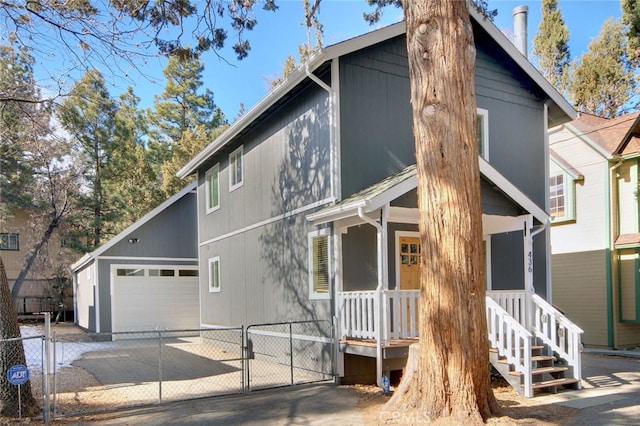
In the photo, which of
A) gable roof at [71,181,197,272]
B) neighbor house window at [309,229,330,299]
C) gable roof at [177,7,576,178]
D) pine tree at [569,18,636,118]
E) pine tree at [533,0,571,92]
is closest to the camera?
gable roof at [177,7,576,178]

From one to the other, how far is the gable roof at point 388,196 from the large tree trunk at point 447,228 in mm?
1763

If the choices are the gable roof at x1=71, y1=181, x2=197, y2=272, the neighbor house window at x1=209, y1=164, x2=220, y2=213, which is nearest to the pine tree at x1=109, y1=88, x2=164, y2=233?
the gable roof at x1=71, y1=181, x2=197, y2=272

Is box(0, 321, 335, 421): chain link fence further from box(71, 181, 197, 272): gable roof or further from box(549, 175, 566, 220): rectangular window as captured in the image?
box(549, 175, 566, 220): rectangular window

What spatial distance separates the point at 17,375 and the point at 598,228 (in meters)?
14.1

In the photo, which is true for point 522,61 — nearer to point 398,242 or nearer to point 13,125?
point 398,242

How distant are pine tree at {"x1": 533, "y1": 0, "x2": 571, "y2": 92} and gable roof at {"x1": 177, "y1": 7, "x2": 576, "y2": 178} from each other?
525 inches

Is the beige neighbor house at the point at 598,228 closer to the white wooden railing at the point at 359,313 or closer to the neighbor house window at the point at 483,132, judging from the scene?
the neighbor house window at the point at 483,132

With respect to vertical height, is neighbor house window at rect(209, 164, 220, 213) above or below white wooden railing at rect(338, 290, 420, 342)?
above

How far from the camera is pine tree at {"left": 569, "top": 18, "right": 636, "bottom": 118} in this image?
2233 centimetres

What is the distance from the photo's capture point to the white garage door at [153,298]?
17.7 meters

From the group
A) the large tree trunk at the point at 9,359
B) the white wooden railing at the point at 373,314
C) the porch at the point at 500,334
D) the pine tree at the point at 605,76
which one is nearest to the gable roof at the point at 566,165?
the porch at the point at 500,334

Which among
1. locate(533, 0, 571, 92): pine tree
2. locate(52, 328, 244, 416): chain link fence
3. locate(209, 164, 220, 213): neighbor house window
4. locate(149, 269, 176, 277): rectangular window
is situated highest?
locate(533, 0, 571, 92): pine tree

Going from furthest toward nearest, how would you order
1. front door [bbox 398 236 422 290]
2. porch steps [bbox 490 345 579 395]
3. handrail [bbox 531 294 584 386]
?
1. front door [bbox 398 236 422 290]
2. handrail [bbox 531 294 584 386]
3. porch steps [bbox 490 345 579 395]

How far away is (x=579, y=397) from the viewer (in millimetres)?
7590
